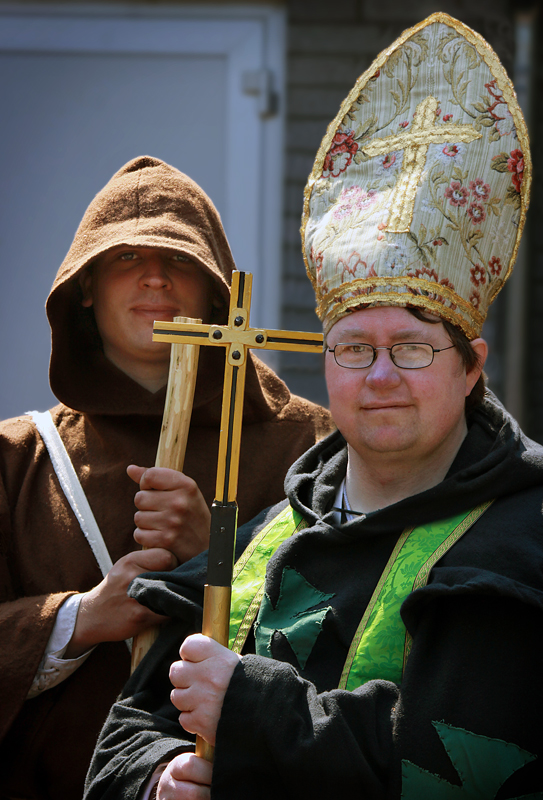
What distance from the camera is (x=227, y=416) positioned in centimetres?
188

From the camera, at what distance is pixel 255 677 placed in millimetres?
1674

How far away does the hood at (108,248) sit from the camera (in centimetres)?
265

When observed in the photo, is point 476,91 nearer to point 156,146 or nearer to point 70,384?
point 70,384

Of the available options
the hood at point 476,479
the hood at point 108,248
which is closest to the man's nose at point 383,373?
the hood at point 476,479

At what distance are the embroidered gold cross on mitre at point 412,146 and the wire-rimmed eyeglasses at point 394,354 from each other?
26 centimetres

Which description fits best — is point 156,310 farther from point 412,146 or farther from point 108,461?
point 412,146

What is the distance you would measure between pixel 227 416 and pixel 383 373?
32 cm

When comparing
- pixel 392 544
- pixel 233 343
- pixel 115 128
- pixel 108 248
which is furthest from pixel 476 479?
pixel 115 128

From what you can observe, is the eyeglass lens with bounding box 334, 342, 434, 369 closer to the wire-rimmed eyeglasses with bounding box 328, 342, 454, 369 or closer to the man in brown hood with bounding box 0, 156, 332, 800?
the wire-rimmed eyeglasses with bounding box 328, 342, 454, 369

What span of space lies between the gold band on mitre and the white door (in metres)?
2.33

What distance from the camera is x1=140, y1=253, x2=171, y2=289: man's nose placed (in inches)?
103

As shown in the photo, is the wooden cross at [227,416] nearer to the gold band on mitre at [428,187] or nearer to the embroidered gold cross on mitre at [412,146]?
the gold band on mitre at [428,187]

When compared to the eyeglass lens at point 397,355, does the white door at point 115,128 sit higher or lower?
higher

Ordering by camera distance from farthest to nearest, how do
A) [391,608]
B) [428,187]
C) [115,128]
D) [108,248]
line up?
[115,128] → [108,248] → [428,187] → [391,608]
